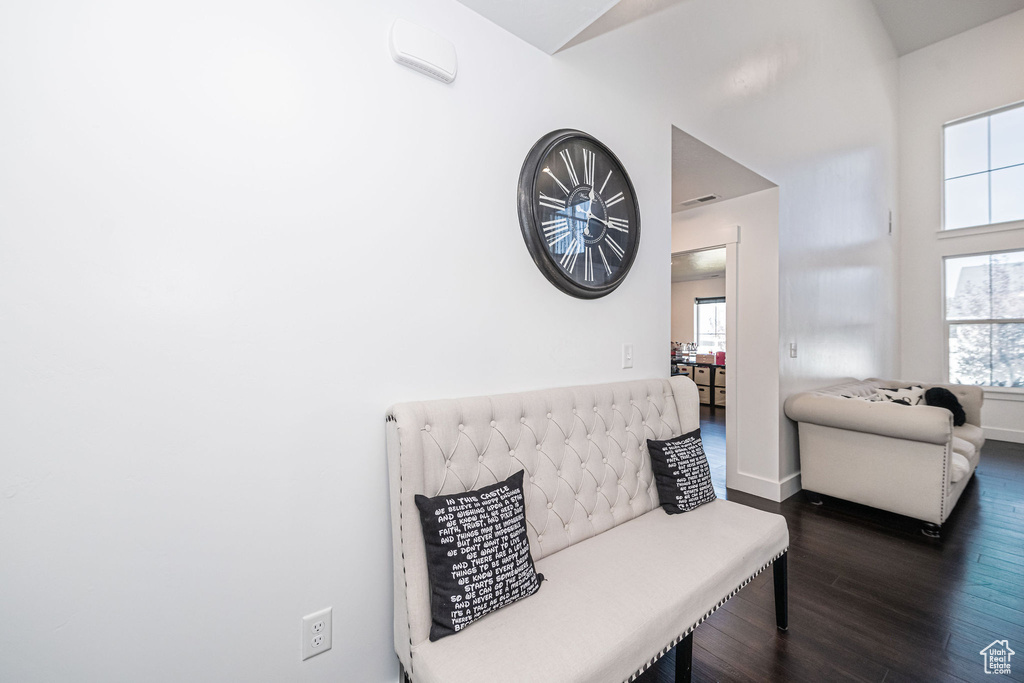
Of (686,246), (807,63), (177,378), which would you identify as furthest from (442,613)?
(807,63)

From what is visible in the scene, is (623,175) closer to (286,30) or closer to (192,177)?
(286,30)

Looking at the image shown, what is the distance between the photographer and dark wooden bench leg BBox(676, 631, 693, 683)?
138 cm

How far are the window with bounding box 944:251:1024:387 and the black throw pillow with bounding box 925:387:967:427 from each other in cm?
200

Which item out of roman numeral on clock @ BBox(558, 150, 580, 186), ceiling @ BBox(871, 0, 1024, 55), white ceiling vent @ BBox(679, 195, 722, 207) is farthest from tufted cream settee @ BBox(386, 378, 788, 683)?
ceiling @ BBox(871, 0, 1024, 55)

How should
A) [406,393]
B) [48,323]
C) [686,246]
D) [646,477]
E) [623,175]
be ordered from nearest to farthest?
[48,323], [406,393], [646,477], [623,175], [686,246]

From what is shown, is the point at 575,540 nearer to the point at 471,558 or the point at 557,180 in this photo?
the point at 471,558

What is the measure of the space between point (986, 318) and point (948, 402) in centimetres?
240

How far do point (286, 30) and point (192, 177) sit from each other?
0.51 m

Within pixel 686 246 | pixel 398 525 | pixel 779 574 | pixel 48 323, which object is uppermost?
pixel 686 246

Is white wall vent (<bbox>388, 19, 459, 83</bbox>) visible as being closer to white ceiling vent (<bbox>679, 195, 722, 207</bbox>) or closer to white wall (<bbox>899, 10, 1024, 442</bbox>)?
white ceiling vent (<bbox>679, 195, 722, 207</bbox>)

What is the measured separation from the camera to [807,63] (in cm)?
340

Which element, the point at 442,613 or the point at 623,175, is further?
the point at 623,175

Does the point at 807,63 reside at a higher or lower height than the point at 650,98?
higher

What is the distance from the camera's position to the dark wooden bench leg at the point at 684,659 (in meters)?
1.38
